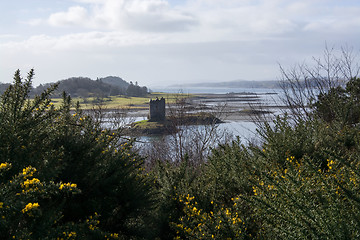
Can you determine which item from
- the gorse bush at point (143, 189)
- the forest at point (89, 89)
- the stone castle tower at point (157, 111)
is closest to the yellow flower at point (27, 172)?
the gorse bush at point (143, 189)

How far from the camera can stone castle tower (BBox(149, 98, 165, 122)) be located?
37.3 meters

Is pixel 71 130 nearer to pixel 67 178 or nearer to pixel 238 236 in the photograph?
pixel 67 178

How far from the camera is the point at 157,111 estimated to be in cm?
3784

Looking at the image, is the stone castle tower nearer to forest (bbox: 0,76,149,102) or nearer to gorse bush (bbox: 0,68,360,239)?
forest (bbox: 0,76,149,102)

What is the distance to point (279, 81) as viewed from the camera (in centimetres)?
1364

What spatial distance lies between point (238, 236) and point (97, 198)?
1752 millimetres

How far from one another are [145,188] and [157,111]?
33501 millimetres

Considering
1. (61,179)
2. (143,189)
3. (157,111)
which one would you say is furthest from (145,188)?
(157,111)

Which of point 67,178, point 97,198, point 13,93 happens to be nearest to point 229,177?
point 97,198

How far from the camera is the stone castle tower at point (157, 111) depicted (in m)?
37.3

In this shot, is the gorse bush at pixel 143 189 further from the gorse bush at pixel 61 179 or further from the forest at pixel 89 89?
the forest at pixel 89 89

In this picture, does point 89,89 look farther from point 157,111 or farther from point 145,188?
point 145,188

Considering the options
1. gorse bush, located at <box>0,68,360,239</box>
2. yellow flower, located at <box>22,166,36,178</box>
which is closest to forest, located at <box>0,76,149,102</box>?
gorse bush, located at <box>0,68,360,239</box>

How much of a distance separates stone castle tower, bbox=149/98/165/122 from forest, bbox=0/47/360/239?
31713mm
